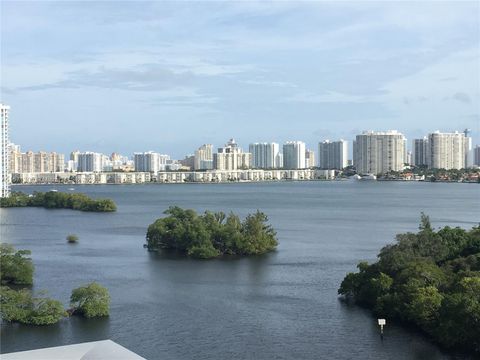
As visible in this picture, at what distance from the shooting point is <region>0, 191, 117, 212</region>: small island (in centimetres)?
2158

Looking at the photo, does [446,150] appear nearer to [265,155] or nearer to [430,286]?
[265,155]

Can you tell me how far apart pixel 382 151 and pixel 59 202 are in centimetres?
3096

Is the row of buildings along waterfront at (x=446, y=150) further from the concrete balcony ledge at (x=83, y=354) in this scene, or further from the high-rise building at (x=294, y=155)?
the concrete balcony ledge at (x=83, y=354)

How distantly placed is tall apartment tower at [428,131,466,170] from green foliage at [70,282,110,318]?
4497 cm

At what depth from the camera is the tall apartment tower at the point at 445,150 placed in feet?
163

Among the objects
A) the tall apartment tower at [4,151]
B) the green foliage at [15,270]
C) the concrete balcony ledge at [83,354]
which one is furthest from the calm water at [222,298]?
the tall apartment tower at [4,151]

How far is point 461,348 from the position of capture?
19.4ft

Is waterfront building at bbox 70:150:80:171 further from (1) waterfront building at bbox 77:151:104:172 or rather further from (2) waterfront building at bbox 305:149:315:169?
(2) waterfront building at bbox 305:149:315:169

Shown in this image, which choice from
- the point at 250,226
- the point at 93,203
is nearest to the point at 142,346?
the point at 250,226

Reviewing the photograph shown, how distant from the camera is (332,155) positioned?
202 ft

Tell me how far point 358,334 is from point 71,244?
7579 millimetres

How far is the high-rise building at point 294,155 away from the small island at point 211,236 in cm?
4906

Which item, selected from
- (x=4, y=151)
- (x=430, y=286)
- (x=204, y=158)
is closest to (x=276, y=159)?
(x=204, y=158)

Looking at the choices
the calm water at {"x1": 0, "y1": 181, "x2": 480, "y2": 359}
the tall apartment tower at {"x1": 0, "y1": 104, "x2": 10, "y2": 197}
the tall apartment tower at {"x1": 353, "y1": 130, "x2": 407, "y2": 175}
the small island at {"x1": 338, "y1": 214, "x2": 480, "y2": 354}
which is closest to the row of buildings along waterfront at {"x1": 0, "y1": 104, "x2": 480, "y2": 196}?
the tall apartment tower at {"x1": 353, "y1": 130, "x2": 407, "y2": 175}
